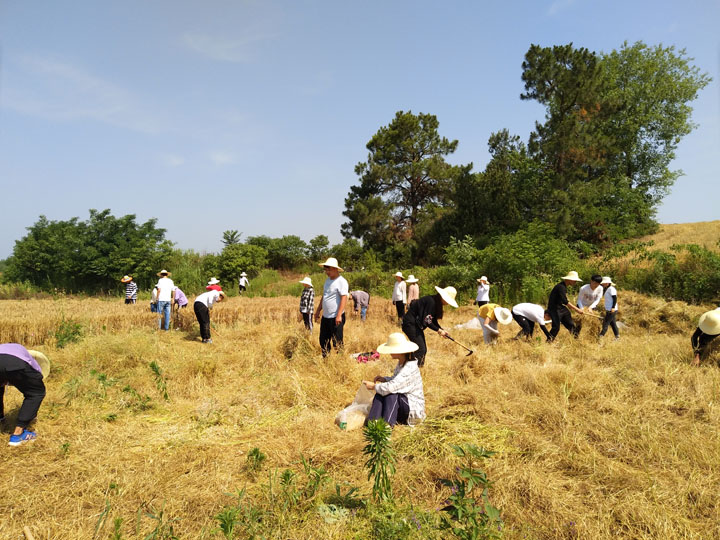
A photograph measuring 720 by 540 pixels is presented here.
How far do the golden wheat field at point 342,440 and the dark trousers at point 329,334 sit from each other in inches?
12.0

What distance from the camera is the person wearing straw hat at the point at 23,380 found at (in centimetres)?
366

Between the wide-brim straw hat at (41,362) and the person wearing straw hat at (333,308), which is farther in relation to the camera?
the person wearing straw hat at (333,308)

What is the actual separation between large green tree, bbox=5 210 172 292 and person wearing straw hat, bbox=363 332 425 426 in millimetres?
23931

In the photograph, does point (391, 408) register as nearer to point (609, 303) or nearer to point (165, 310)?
point (609, 303)

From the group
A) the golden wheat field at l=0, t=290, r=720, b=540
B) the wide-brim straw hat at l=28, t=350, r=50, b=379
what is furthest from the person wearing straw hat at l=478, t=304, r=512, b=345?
the wide-brim straw hat at l=28, t=350, r=50, b=379

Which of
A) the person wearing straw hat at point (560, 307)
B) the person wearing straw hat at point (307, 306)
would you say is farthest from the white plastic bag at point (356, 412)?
the person wearing straw hat at point (560, 307)

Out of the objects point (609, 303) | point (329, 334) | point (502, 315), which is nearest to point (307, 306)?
point (329, 334)

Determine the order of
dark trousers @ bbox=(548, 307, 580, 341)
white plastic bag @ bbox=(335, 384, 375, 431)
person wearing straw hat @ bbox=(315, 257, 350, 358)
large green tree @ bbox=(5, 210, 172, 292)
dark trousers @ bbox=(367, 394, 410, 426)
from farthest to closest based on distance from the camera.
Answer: large green tree @ bbox=(5, 210, 172, 292)
dark trousers @ bbox=(548, 307, 580, 341)
person wearing straw hat @ bbox=(315, 257, 350, 358)
white plastic bag @ bbox=(335, 384, 375, 431)
dark trousers @ bbox=(367, 394, 410, 426)

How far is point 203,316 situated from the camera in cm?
772

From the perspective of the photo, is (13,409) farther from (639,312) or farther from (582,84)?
(582,84)

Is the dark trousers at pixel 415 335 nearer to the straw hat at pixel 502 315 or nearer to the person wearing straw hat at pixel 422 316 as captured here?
the person wearing straw hat at pixel 422 316

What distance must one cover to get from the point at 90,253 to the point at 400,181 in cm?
2001

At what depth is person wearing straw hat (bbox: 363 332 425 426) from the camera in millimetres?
3805

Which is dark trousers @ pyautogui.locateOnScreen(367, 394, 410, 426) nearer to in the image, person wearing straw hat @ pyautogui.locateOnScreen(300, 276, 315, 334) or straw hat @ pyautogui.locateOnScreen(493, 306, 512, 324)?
straw hat @ pyautogui.locateOnScreen(493, 306, 512, 324)
